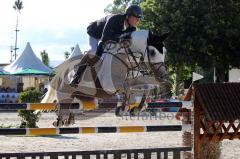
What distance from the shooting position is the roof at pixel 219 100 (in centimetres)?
577

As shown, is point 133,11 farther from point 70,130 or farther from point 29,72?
point 29,72

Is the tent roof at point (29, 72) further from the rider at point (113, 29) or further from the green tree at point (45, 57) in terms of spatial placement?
the green tree at point (45, 57)

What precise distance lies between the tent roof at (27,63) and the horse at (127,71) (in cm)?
2019

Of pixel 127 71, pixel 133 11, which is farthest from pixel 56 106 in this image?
pixel 133 11

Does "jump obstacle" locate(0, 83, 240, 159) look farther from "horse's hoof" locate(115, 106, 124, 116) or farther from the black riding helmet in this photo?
the black riding helmet

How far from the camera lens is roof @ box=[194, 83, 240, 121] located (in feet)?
18.9

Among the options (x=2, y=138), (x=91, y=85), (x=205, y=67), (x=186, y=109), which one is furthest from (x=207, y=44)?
(x=91, y=85)

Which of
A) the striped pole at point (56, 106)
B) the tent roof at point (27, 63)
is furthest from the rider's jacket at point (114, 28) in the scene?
the tent roof at point (27, 63)

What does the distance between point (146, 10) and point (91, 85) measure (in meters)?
21.1

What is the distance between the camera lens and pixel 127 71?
16.4 ft

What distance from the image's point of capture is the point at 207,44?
84.9ft

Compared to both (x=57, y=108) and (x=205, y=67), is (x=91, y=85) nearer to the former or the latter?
(x=57, y=108)

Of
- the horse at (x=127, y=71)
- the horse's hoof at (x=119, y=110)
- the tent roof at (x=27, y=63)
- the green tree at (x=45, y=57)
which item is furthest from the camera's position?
the green tree at (x=45, y=57)

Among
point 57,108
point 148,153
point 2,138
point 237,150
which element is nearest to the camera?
point 57,108
